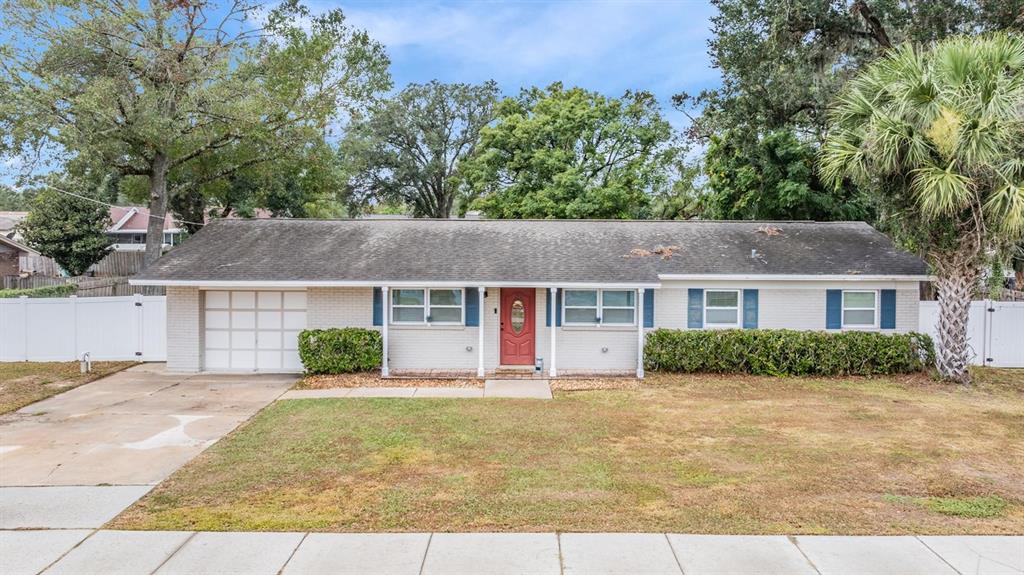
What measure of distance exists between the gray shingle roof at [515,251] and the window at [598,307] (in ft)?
2.06

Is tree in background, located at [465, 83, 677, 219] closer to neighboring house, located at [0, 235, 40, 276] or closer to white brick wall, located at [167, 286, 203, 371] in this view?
white brick wall, located at [167, 286, 203, 371]

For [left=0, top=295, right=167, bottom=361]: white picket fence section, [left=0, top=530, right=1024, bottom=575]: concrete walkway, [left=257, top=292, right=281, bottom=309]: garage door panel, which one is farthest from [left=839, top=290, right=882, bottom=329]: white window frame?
[left=0, top=295, right=167, bottom=361]: white picket fence section

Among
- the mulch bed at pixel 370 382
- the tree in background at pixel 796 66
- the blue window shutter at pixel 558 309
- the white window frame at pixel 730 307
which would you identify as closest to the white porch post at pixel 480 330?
the mulch bed at pixel 370 382

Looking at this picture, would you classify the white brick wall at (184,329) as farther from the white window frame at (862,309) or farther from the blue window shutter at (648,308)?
the white window frame at (862,309)

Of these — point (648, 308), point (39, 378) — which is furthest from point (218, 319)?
point (648, 308)

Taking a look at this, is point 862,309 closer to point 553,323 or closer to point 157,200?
point 553,323

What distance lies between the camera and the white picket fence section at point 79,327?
1616 cm

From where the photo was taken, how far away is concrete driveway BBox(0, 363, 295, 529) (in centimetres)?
713

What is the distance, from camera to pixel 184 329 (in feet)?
49.7

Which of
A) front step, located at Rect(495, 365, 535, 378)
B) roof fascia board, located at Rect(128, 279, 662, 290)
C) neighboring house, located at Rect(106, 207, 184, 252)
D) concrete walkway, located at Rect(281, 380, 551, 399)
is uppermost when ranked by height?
neighboring house, located at Rect(106, 207, 184, 252)

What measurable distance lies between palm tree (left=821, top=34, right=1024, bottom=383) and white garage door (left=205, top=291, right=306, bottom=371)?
13.1 meters

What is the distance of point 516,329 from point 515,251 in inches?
81.2

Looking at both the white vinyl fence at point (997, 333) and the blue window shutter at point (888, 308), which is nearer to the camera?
the blue window shutter at point (888, 308)

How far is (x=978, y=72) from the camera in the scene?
1254 cm
